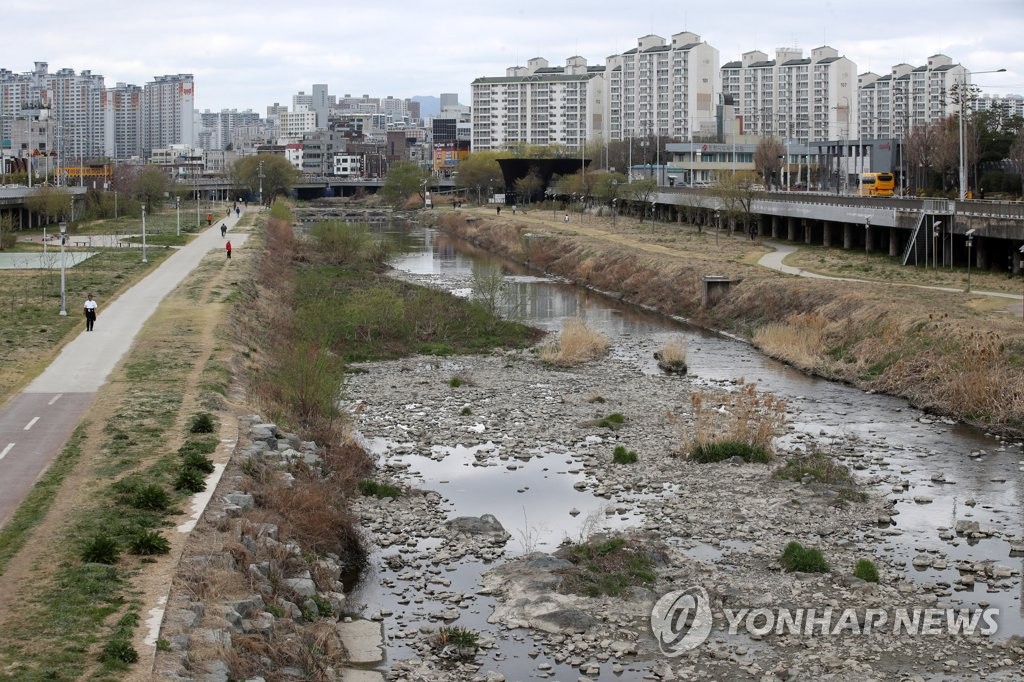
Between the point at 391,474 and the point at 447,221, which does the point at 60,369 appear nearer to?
the point at 391,474

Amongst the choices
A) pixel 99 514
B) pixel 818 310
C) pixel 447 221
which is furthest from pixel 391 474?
pixel 447 221

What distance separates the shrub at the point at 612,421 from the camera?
109 feet

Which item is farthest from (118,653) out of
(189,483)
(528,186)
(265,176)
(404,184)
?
(404,184)

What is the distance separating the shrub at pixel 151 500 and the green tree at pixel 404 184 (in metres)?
154

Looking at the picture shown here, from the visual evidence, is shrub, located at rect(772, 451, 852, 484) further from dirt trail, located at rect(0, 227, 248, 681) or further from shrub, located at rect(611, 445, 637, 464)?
dirt trail, located at rect(0, 227, 248, 681)

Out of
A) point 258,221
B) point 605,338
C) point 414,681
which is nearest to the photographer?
point 414,681

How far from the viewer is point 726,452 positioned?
96.8 ft

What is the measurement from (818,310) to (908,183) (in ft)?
230

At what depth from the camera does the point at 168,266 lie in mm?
64188

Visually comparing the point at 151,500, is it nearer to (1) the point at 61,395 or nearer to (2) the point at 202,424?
(2) the point at 202,424

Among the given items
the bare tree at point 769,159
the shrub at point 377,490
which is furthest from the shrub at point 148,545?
the bare tree at point 769,159

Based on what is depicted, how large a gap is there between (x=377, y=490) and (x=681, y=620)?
890cm

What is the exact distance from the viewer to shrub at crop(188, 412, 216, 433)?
26625 mm

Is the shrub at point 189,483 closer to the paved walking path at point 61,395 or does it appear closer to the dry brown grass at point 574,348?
the paved walking path at point 61,395
